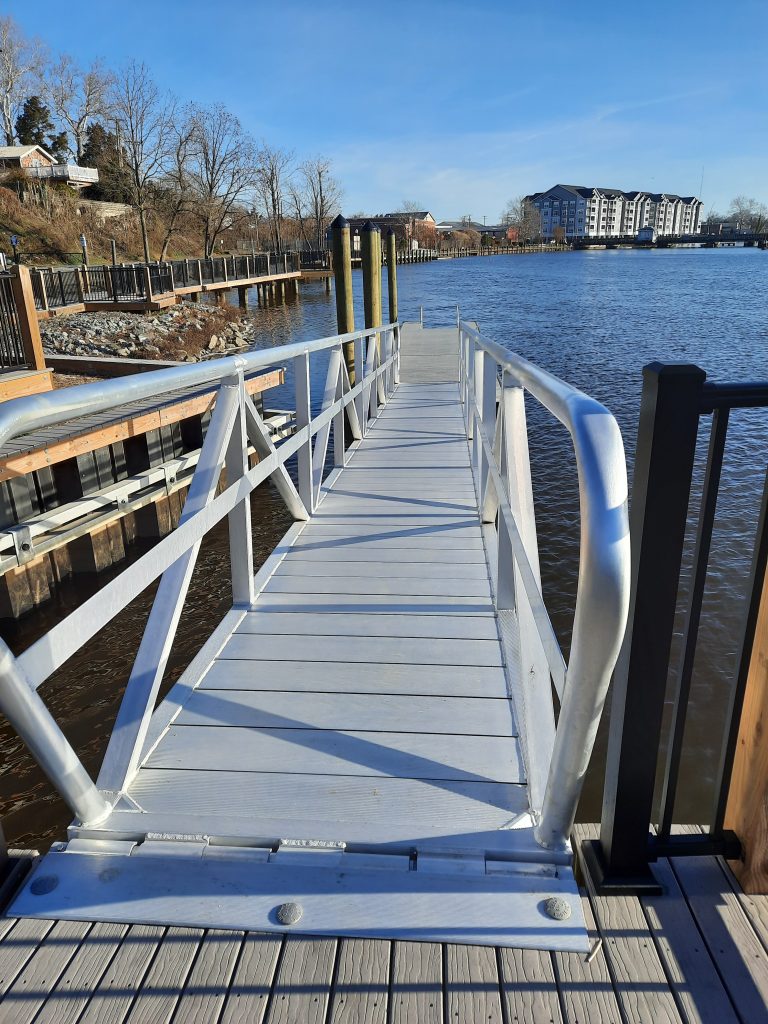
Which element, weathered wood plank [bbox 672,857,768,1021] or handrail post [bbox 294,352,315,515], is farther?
handrail post [bbox 294,352,315,515]

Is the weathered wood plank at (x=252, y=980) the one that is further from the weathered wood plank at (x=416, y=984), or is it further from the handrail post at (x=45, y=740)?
the handrail post at (x=45, y=740)

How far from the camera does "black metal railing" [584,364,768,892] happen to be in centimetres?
130

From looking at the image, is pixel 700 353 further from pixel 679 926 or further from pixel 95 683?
pixel 679 926

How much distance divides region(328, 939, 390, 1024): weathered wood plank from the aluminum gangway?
3 centimetres

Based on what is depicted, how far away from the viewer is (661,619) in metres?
1.38

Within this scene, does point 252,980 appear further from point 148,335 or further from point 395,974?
point 148,335

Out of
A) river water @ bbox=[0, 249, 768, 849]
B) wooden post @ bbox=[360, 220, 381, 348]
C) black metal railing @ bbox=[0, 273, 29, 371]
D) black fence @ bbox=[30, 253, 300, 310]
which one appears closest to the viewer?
river water @ bbox=[0, 249, 768, 849]

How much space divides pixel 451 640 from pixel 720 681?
404cm

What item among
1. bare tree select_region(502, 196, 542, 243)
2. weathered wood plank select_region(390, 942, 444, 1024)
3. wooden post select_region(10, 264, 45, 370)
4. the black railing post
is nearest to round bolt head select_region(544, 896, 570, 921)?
the black railing post

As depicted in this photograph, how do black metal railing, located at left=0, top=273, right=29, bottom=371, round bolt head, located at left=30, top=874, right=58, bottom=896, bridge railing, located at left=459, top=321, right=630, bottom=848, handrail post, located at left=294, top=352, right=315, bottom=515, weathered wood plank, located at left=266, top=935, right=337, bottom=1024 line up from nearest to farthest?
bridge railing, located at left=459, top=321, right=630, bottom=848 → weathered wood plank, located at left=266, top=935, right=337, bottom=1024 → round bolt head, located at left=30, top=874, right=58, bottom=896 → handrail post, located at left=294, top=352, right=315, bottom=515 → black metal railing, located at left=0, top=273, right=29, bottom=371

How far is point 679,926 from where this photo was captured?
1.41 meters

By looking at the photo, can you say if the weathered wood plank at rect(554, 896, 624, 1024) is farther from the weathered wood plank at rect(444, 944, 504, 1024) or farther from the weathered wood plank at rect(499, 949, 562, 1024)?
the weathered wood plank at rect(444, 944, 504, 1024)

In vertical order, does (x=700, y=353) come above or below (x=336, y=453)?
below

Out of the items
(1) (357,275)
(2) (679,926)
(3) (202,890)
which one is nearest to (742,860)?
(2) (679,926)
